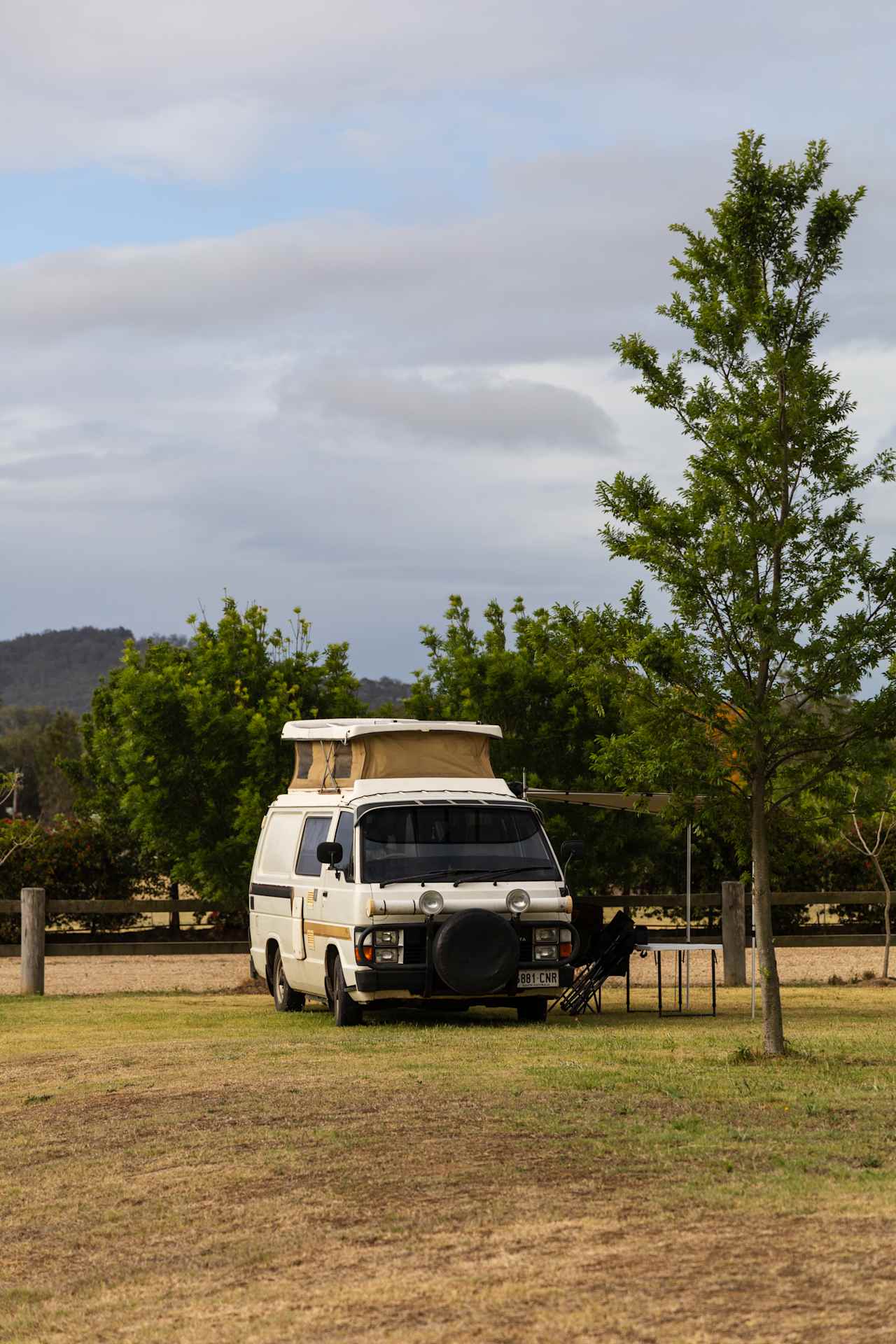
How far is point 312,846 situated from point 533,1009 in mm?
2684

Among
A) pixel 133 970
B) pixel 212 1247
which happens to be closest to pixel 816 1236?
pixel 212 1247

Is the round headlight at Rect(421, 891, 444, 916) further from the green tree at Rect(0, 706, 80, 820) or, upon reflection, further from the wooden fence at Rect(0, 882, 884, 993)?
the green tree at Rect(0, 706, 80, 820)

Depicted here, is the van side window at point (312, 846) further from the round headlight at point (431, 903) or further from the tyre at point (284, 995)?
the round headlight at point (431, 903)

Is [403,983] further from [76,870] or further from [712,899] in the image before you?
[76,870]

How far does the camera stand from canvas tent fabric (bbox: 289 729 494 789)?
53.8 feet

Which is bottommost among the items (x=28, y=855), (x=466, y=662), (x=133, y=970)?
(x=133, y=970)

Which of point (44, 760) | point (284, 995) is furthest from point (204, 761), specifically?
point (44, 760)

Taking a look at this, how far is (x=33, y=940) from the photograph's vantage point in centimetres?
1917

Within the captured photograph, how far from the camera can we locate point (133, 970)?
84.1ft

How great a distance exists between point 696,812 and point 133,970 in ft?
50.8

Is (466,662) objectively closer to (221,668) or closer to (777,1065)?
(221,668)

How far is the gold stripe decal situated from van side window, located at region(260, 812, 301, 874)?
3.49 ft

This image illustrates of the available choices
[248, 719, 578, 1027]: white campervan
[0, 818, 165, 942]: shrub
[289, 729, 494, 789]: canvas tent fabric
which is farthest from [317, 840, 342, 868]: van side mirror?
[0, 818, 165, 942]: shrub

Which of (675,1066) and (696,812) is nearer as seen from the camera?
(675,1066)
